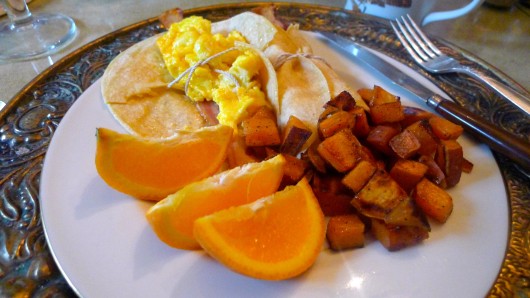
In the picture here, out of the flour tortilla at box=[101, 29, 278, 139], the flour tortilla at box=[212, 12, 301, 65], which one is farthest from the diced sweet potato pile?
the flour tortilla at box=[212, 12, 301, 65]

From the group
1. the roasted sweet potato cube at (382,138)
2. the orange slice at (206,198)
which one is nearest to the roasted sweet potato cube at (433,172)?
the roasted sweet potato cube at (382,138)

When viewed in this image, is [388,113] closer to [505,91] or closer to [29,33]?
[505,91]

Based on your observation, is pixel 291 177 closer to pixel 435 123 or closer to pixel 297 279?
pixel 297 279

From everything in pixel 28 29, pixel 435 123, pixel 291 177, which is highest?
pixel 435 123

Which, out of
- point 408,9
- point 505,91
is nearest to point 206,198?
point 505,91

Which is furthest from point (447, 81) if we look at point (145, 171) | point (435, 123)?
point (145, 171)
